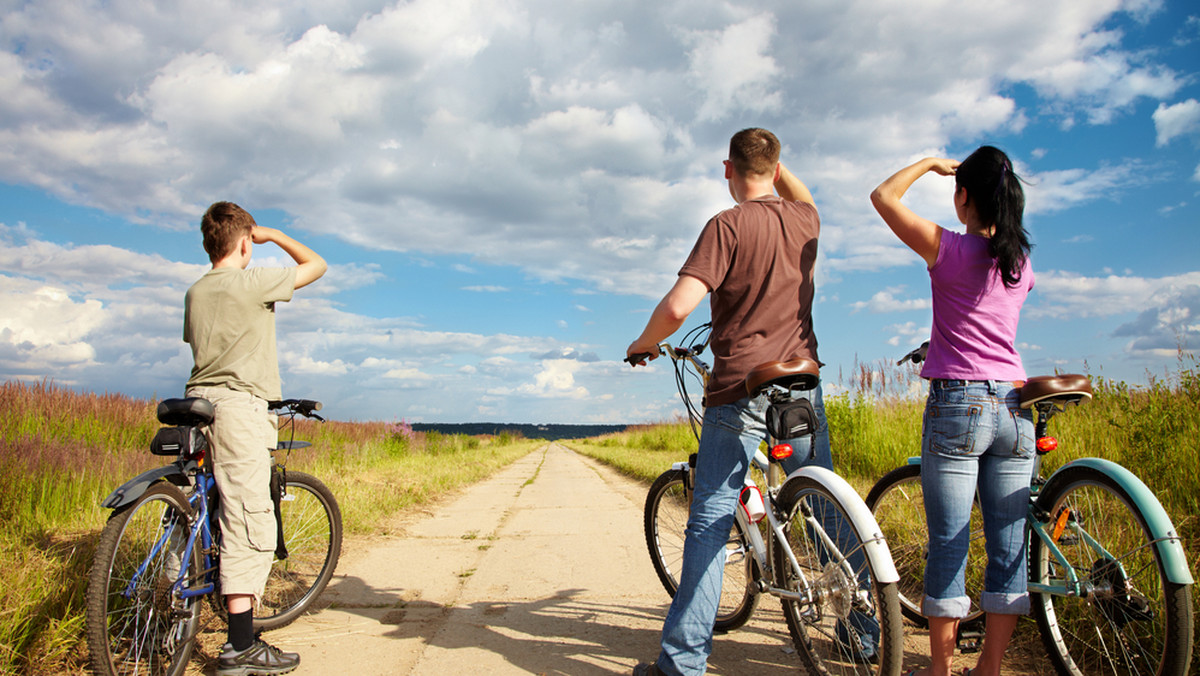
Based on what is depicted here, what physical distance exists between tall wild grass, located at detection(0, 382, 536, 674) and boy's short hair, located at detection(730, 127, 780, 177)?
3.46m

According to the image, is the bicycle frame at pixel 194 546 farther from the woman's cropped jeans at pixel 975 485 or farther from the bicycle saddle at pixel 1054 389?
the bicycle saddle at pixel 1054 389

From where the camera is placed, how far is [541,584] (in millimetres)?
4473

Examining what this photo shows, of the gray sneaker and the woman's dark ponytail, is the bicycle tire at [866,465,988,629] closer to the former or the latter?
the woman's dark ponytail

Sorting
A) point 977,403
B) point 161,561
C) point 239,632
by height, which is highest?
point 977,403

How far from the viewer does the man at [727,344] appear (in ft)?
8.23

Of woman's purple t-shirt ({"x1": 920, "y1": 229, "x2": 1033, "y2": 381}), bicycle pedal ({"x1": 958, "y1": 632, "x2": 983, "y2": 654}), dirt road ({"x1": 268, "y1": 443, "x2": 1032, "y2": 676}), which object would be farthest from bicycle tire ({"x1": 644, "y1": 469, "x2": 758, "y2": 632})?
woman's purple t-shirt ({"x1": 920, "y1": 229, "x2": 1033, "y2": 381})

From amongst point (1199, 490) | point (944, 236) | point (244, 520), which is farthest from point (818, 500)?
point (1199, 490)

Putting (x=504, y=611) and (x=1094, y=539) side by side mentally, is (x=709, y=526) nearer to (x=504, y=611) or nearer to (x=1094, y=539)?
(x=1094, y=539)

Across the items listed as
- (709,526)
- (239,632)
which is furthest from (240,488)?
(709,526)

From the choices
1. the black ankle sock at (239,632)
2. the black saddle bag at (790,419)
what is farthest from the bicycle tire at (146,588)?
the black saddle bag at (790,419)

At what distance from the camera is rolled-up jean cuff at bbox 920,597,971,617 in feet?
7.78

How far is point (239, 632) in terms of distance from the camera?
Result: 2.87 m

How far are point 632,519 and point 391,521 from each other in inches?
101

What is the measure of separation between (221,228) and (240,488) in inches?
48.1
